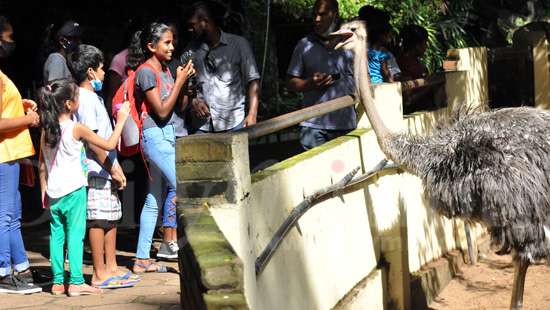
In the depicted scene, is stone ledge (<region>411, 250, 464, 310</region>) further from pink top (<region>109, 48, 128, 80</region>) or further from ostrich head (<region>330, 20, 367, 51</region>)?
pink top (<region>109, 48, 128, 80</region>)

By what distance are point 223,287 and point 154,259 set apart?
12.4 ft

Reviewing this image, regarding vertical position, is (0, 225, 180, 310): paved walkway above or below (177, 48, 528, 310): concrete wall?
below

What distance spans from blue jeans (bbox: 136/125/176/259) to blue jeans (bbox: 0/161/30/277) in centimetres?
80

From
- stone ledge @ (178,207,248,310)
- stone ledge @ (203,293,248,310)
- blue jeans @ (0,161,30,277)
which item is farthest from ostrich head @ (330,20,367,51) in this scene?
stone ledge @ (203,293,248,310)

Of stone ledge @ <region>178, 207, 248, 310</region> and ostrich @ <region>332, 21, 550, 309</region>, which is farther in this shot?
ostrich @ <region>332, 21, 550, 309</region>

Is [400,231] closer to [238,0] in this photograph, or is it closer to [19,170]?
[19,170]

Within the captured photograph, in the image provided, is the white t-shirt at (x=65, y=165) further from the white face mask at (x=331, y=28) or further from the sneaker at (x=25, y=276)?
the white face mask at (x=331, y=28)

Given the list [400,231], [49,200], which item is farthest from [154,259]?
[400,231]

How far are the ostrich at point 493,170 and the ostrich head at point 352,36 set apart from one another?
0.67 meters

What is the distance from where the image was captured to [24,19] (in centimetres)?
1043

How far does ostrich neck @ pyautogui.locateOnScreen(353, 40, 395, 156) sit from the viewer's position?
6535 mm

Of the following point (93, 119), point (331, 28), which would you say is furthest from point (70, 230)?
point (331, 28)

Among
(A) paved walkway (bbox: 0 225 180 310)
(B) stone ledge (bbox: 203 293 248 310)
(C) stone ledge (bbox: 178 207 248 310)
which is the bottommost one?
(A) paved walkway (bbox: 0 225 180 310)

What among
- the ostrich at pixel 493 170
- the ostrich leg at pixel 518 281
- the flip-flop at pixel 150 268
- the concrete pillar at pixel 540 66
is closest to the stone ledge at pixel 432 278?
the ostrich leg at pixel 518 281
